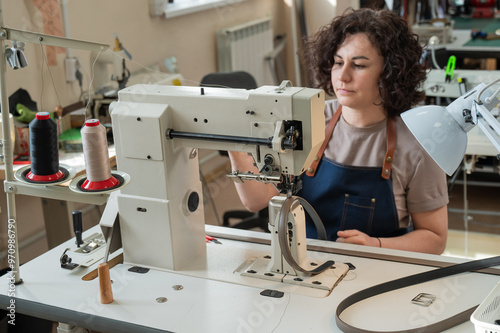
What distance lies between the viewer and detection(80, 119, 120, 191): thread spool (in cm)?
148

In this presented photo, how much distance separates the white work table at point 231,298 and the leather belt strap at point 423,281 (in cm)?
1

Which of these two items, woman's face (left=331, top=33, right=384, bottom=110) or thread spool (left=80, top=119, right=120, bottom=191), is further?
woman's face (left=331, top=33, right=384, bottom=110)

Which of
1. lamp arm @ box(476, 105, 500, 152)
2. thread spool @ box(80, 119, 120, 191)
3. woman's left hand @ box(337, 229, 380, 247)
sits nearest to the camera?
lamp arm @ box(476, 105, 500, 152)

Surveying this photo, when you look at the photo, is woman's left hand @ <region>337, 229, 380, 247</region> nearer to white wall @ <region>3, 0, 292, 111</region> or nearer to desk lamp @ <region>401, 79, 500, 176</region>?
desk lamp @ <region>401, 79, 500, 176</region>

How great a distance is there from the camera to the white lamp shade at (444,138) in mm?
1312

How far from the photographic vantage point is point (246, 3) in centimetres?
501

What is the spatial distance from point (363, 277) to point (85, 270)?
2.34 feet

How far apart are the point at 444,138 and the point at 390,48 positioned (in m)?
0.74

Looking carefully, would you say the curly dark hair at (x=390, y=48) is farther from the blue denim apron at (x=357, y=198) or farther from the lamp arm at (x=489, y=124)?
the lamp arm at (x=489, y=124)

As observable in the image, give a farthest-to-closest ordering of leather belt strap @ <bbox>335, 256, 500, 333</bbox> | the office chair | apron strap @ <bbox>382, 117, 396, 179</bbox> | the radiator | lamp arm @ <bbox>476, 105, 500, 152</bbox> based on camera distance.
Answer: the radiator < the office chair < apron strap @ <bbox>382, 117, 396, 179</bbox> < leather belt strap @ <bbox>335, 256, 500, 333</bbox> < lamp arm @ <bbox>476, 105, 500, 152</bbox>

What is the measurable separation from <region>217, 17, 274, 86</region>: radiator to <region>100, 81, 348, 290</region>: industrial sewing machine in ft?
9.98

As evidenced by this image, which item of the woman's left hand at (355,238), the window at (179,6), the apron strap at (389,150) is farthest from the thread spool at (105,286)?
the window at (179,6)

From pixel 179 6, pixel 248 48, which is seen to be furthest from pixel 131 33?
pixel 248 48

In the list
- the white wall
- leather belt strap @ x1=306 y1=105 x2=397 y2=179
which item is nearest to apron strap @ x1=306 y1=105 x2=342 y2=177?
leather belt strap @ x1=306 y1=105 x2=397 y2=179
